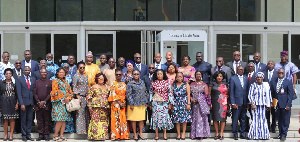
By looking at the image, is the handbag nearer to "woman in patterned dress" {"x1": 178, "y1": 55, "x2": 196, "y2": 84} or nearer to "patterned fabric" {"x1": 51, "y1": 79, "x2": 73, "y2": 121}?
"patterned fabric" {"x1": 51, "y1": 79, "x2": 73, "y2": 121}

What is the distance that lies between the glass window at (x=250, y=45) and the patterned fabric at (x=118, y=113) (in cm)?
681

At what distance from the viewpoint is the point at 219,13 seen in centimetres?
1783

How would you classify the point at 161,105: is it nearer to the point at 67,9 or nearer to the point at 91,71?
the point at 91,71

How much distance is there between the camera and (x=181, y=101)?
11633mm

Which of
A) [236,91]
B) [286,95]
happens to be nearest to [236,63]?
[236,91]

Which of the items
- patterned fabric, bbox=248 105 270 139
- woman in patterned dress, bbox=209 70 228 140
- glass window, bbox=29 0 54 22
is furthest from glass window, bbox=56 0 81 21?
patterned fabric, bbox=248 105 270 139

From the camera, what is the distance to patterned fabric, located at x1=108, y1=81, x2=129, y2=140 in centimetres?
1145

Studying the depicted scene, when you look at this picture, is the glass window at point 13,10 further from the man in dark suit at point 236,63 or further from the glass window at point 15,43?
the man in dark suit at point 236,63

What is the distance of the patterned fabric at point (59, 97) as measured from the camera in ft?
37.4

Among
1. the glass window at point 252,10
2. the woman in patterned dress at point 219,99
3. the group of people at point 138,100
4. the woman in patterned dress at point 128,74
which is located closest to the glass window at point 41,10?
the group of people at point 138,100

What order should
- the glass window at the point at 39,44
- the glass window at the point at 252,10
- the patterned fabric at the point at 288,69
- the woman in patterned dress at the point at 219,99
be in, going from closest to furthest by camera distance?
1. the woman in patterned dress at the point at 219,99
2. the patterned fabric at the point at 288,69
3. the glass window at the point at 39,44
4. the glass window at the point at 252,10

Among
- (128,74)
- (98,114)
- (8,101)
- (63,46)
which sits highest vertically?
(63,46)

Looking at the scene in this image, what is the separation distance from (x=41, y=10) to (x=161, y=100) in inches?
320

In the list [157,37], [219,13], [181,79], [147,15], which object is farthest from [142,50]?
[181,79]
